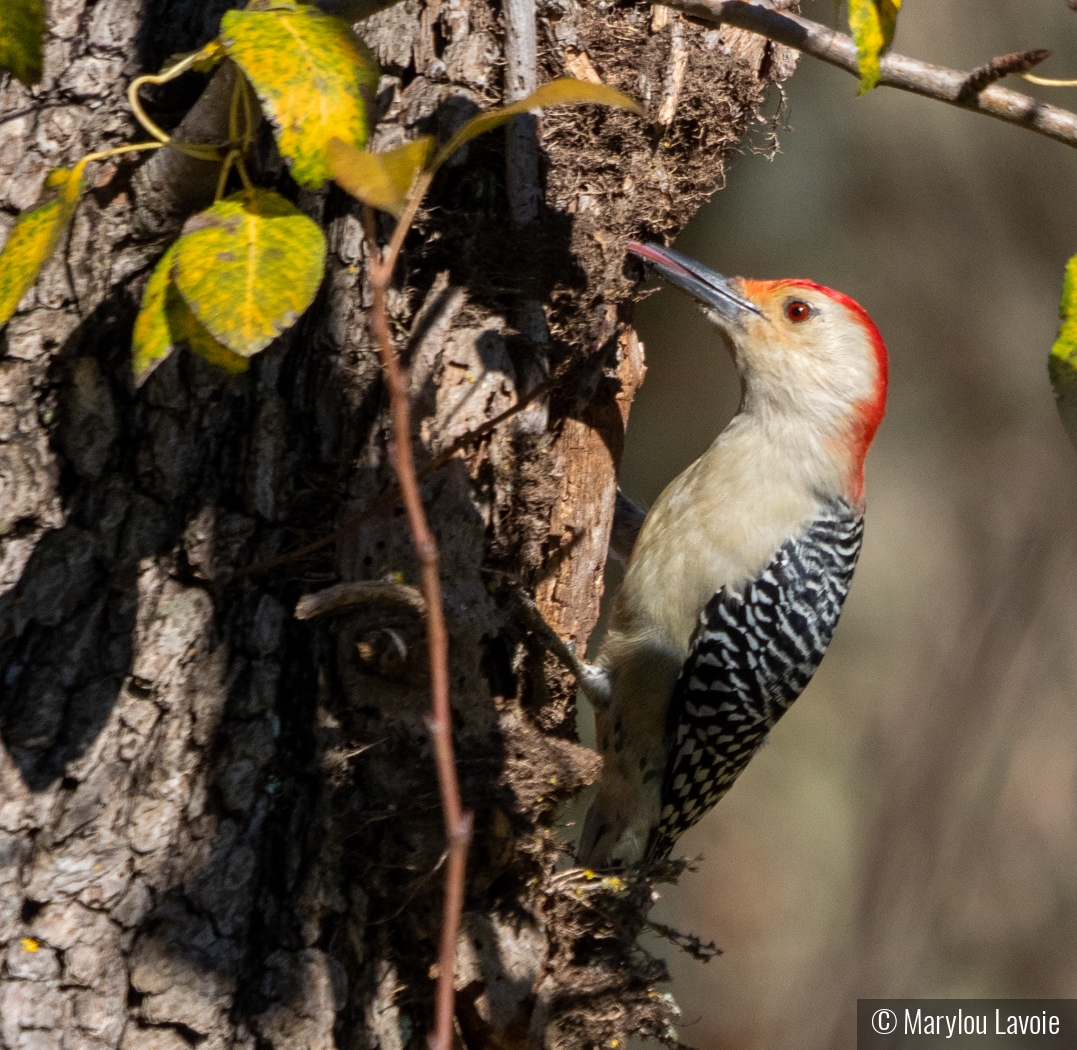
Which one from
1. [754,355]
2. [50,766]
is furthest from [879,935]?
[50,766]

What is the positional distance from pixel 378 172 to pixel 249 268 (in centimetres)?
31

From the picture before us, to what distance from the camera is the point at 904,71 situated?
1936 mm

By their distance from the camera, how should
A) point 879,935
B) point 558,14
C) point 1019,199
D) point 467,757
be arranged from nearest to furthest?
point 467,757 < point 558,14 < point 879,935 < point 1019,199

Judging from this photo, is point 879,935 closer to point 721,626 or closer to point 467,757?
point 721,626

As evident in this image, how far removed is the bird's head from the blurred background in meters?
2.69

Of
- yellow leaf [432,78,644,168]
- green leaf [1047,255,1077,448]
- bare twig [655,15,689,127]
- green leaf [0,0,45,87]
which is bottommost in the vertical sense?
green leaf [1047,255,1077,448]

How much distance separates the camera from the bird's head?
3664 mm

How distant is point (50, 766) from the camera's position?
233 centimetres

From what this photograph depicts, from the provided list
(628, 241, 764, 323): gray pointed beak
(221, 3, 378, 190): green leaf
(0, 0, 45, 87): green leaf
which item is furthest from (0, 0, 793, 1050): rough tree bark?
(221, 3, 378, 190): green leaf

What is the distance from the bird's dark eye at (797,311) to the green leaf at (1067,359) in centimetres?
209

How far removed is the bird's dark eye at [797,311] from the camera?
364 centimetres

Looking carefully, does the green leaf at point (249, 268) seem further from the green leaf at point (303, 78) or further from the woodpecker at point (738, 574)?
the woodpecker at point (738, 574)

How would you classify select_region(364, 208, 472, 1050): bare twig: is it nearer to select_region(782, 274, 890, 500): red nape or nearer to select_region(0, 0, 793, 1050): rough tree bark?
select_region(0, 0, 793, 1050): rough tree bark

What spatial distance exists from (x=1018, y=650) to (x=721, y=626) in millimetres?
4146
